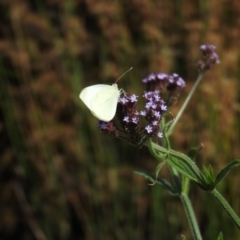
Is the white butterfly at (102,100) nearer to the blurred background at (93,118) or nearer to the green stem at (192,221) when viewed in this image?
the green stem at (192,221)

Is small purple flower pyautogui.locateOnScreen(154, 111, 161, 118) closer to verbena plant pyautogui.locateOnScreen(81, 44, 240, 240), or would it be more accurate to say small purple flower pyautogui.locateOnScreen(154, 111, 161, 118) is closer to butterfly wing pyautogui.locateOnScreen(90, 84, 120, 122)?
verbena plant pyautogui.locateOnScreen(81, 44, 240, 240)

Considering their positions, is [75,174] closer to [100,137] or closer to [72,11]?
[100,137]

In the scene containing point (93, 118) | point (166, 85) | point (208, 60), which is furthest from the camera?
point (93, 118)

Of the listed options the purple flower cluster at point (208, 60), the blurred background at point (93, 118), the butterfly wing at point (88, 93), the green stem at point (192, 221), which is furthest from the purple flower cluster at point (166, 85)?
the blurred background at point (93, 118)

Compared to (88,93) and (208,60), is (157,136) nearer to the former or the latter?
(88,93)

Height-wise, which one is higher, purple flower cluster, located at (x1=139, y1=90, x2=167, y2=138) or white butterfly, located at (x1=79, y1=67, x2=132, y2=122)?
white butterfly, located at (x1=79, y1=67, x2=132, y2=122)

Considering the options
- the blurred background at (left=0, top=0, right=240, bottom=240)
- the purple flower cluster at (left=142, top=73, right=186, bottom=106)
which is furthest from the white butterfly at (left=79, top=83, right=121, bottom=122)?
the blurred background at (left=0, top=0, right=240, bottom=240)

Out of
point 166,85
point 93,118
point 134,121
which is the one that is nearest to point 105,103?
point 134,121
